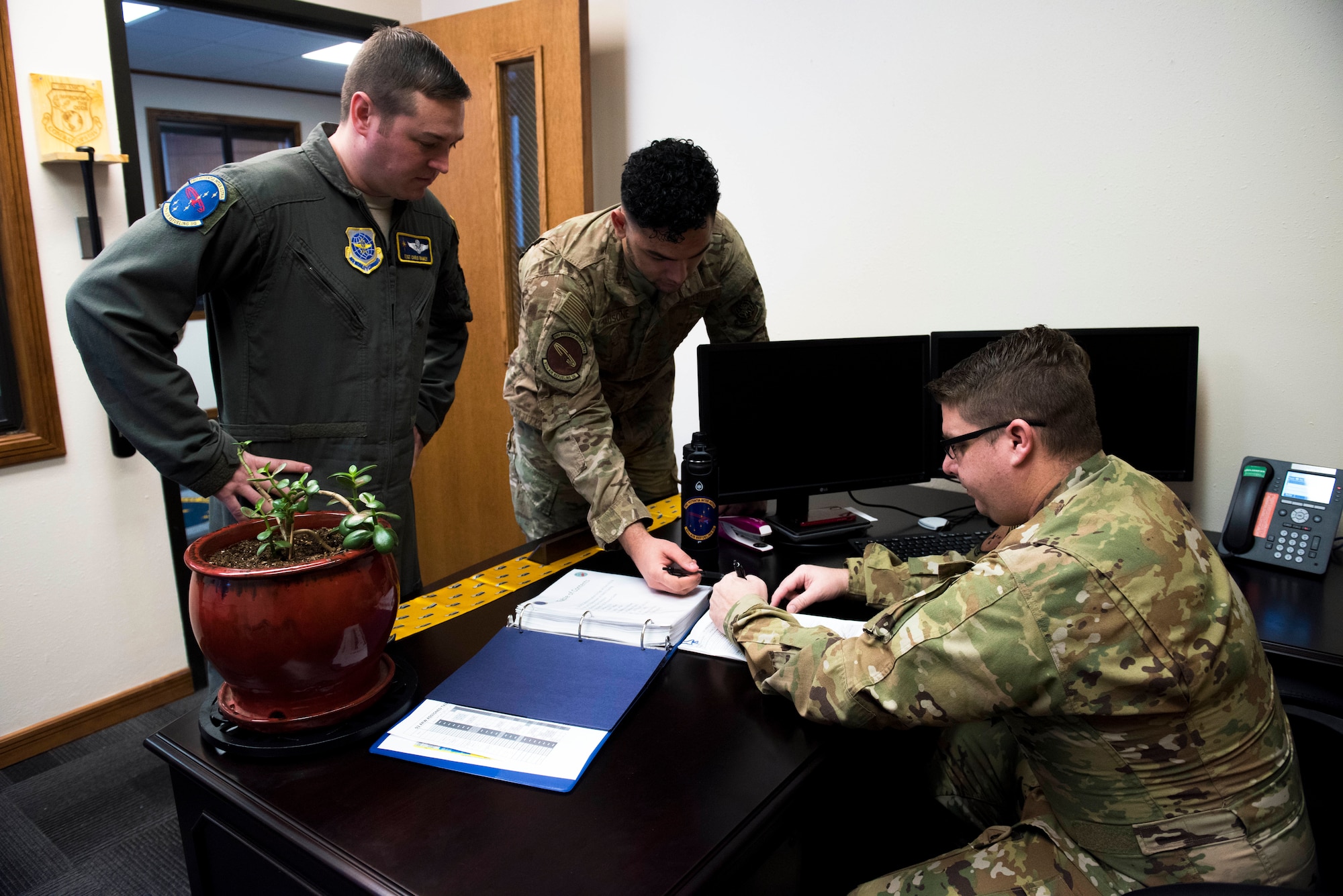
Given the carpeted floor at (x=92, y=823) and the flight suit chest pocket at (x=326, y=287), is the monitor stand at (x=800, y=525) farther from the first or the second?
the carpeted floor at (x=92, y=823)

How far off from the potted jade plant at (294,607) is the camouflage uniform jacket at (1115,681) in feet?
1.65

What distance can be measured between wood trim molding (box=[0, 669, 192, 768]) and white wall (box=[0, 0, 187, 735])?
3 cm

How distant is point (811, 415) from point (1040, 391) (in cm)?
62

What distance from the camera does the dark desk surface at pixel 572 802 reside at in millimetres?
758

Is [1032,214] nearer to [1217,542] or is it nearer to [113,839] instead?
[1217,542]

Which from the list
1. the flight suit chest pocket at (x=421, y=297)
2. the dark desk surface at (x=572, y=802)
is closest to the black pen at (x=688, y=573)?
the dark desk surface at (x=572, y=802)

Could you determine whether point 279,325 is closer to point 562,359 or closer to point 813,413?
point 562,359

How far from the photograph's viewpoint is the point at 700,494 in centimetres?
150

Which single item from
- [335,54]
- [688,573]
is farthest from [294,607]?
[335,54]

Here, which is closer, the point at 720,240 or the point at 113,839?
the point at 720,240

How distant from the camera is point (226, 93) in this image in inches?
250

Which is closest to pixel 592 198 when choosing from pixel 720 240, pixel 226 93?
pixel 720 240

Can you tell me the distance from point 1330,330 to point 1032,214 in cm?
66

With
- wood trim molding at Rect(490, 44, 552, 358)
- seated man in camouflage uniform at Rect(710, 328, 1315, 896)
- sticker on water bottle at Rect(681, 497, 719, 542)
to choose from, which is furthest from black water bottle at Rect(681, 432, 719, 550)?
wood trim molding at Rect(490, 44, 552, 358)
